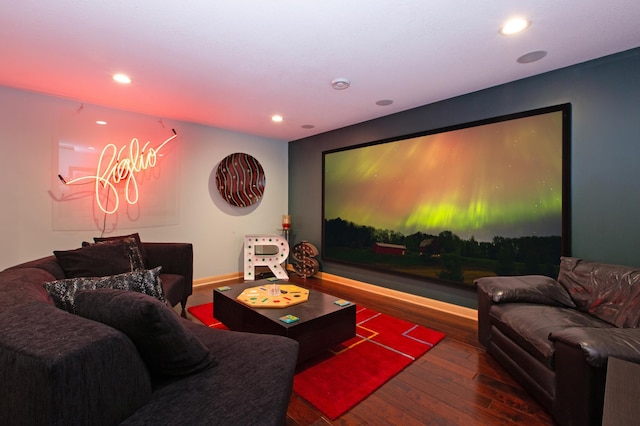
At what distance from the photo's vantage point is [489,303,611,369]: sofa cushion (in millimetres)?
1719

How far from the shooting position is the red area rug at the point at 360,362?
6.12 feet

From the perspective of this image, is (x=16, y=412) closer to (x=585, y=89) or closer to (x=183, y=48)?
→ (x=183, y=48)

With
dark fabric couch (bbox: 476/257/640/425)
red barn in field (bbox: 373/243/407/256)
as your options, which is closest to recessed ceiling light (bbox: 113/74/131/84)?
red barn in field (bbox: 373/243/407/256)

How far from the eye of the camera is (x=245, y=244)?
4641 mm

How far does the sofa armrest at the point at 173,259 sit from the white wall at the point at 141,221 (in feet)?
3.39

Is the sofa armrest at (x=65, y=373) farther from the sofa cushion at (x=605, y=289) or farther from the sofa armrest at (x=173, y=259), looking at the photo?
the sofa cushion at (x=605, y=289)

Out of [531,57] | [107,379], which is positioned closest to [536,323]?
[531,57]

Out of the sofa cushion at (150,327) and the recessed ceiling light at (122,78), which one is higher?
the recessed ceiling light at (122,78)

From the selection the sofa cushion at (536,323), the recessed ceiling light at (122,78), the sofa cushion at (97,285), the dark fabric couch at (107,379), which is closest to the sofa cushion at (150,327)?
the dark fabric couch at (107,379)

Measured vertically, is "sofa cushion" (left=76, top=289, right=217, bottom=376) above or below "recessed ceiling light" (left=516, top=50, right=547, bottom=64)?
below

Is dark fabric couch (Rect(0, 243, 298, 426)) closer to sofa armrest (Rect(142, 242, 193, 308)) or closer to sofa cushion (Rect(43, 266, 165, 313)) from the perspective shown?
sofa cushion (Rect(43, 266, 165, 313))

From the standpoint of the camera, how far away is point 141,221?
3947 mm

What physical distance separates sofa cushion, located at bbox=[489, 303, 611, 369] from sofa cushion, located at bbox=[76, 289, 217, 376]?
1859 mm

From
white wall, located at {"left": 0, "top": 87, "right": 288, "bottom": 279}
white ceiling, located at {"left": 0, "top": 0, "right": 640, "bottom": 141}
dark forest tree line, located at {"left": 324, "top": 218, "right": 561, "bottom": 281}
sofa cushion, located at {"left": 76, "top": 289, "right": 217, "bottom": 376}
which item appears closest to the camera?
sofa cushion, located at {"left": 76, "top": 289, "right": 217, "bottom": 376}
